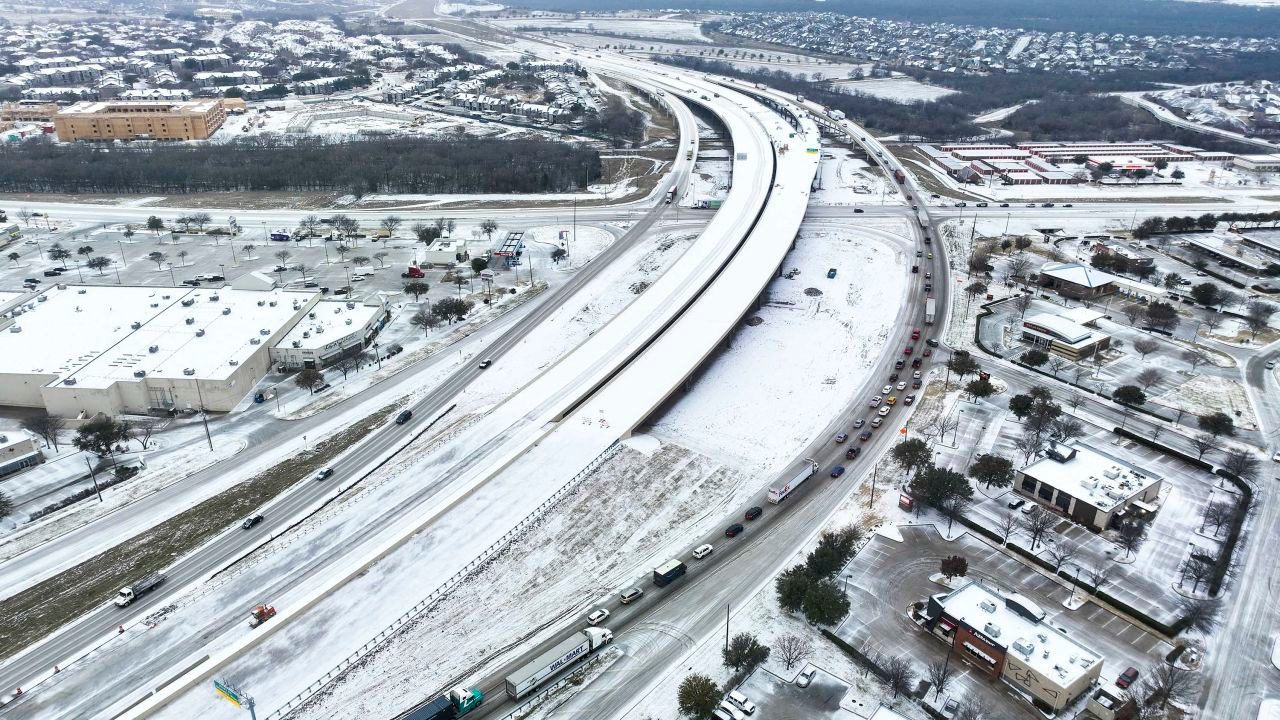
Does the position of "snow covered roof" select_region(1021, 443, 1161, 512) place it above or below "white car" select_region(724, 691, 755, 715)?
above

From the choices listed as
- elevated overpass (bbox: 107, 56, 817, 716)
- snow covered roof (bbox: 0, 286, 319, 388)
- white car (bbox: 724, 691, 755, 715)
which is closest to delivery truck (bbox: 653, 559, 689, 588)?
white car (bbox: 724, 691, 755, 715)

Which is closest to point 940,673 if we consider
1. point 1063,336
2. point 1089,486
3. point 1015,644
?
point 1015,644

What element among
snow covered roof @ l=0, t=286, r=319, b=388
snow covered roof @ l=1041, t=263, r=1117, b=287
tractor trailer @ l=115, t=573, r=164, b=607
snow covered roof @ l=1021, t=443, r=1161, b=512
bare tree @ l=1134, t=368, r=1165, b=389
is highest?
snow covered roof @ l=1041, t=263, r=1117, b=287

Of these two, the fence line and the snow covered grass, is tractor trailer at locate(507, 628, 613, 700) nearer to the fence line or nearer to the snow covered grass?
the fence line

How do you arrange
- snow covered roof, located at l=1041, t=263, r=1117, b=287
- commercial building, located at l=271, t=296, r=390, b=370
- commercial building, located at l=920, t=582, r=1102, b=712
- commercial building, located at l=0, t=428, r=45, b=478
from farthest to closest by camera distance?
snow covered roof, located at l=1041, t=263, r=1117, b=287 → commercial building, located at l=271, t=296, r=390, b=370 → commercial building, located at l=0, t=428, r=45, b=478 → commercial building, located at l=920, t=582, r=1102, b=712

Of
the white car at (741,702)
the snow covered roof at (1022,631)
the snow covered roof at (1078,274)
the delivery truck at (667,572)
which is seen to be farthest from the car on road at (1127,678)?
the snow covered roof at (1078,274)

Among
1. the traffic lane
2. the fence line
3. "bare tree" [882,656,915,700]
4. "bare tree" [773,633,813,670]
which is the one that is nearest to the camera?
"bare tree" [882,656,915,700]

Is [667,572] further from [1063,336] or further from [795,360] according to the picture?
[1063,336]
